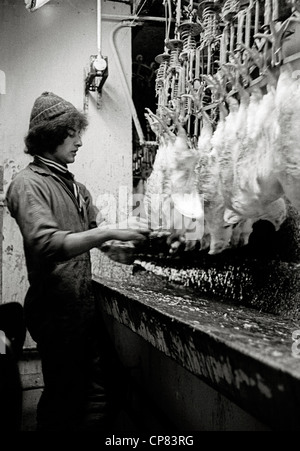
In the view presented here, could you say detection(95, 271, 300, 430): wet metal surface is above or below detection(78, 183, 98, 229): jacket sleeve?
below

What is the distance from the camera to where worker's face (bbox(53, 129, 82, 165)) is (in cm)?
281

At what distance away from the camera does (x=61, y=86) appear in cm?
416

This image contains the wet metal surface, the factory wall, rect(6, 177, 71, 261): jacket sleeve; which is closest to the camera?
the wet metal surface

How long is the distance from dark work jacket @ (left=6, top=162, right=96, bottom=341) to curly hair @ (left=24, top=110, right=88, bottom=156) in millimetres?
104

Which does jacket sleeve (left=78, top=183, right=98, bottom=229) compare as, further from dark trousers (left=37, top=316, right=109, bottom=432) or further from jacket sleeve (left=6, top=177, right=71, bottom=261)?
dark trousers (left=37, top=316, right=109, bottom=432)

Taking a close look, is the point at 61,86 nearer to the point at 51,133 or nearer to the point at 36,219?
the point at 51,133

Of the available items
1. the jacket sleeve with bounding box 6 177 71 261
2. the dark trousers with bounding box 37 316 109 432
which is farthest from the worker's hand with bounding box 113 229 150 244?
the dark trousers with bounding box 37 316 109 432

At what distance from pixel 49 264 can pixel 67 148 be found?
0.67m

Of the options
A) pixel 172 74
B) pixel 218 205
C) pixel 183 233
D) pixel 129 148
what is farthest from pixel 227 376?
pixel 129 148

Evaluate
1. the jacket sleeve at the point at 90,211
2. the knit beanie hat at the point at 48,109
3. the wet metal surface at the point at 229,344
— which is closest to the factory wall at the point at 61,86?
the jacket sleeve at the point at 90,211

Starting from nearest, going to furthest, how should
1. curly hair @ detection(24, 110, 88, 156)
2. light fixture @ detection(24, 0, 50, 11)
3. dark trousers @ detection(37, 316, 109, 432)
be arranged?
dark trousers @ detection(37, 316, 109, 432)
curly hair @ detection(24, 110, 88, 156)
light fixture @ detection(24, 0, 50, 11)

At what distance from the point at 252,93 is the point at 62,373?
1.72 m

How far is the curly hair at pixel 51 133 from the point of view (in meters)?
2.76
